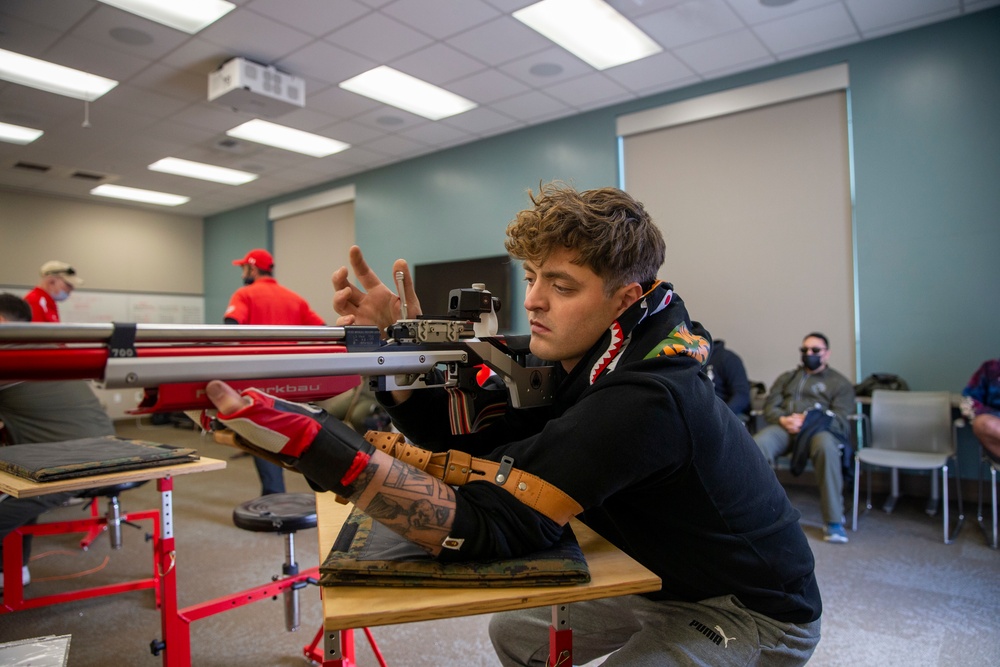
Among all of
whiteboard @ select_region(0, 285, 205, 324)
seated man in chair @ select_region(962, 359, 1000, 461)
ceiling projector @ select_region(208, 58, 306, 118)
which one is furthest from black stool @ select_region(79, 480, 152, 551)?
whiteboard @ select_region(0, 285, 205, 324)

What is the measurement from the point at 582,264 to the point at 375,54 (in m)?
4.16

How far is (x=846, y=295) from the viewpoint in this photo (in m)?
4.69

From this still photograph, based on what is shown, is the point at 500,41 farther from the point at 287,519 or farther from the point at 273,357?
the point at 273,357

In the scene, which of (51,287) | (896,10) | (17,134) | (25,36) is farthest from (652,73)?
(17,134)

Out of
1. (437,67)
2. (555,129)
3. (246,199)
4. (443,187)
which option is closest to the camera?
(437,67)

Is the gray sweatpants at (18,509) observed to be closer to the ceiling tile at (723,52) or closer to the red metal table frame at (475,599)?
the red metal table frame at (475,599)

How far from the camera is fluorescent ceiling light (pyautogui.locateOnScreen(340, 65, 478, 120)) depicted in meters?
5.18

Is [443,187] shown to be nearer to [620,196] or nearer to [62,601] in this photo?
[62,601]

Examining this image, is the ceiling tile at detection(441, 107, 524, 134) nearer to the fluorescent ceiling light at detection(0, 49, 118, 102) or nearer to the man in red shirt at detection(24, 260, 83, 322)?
the fluorescent ceiling light at detection(0, 49, 118, 102)

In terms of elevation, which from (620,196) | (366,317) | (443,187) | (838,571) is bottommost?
(838,571)

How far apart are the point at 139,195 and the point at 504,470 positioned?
32.0 ft

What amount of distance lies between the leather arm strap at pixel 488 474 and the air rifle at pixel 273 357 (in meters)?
0.16

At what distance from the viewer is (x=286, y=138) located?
6652 mm

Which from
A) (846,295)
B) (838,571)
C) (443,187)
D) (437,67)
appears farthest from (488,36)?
(838,571)
